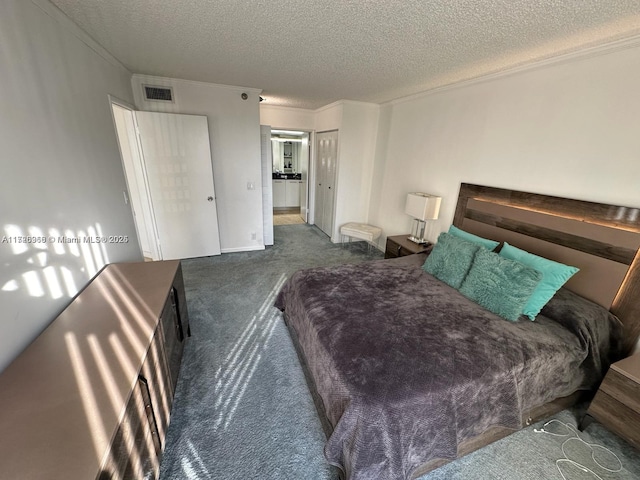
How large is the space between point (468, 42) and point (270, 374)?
2.86 metres

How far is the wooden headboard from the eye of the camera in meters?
1.70

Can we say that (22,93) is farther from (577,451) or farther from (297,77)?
(577,451)

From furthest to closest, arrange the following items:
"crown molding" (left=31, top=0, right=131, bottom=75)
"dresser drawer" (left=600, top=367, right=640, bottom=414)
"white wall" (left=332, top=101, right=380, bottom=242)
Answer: "white wall" (left=332, top=101, right=380, bottom=242) → "crown molding" (left=31, top=0, right=131, bottom=75) → "dresser drawer" (left=600, top=367, right=640, bottom=414)

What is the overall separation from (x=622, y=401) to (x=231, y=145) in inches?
174

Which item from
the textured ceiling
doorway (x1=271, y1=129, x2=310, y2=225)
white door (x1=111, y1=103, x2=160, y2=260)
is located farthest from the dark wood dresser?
doorway (x1=271, y1=129, x2=310, y2=225)

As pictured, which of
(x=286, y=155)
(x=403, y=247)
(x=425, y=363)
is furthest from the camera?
(x=286, y=155)

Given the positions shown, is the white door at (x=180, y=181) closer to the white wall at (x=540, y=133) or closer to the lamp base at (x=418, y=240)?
the lamp base at (x=418, y=240)

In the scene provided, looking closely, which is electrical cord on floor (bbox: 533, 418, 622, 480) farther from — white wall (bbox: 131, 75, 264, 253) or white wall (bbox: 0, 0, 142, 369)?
white wall (bbox: 131, 75, 264, 253)

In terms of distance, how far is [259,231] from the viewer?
4309mm

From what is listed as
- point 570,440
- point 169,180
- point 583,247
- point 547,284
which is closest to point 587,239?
point 583,247

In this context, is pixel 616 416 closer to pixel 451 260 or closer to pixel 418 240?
pixel 451 260

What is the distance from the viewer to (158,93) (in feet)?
10.8

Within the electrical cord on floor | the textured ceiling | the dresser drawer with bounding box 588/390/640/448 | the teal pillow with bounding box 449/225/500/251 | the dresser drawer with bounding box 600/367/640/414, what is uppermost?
the textured ceiling

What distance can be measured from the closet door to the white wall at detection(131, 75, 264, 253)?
4.53 ft
